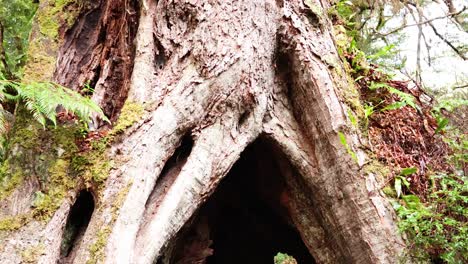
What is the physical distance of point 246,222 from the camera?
5.90m

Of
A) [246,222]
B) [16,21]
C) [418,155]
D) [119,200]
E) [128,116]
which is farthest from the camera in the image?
[16,21]

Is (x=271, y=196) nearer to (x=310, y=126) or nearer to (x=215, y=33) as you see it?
(x=310, y=126)

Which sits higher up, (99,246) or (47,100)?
(47,100)

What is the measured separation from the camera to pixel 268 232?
5863mm

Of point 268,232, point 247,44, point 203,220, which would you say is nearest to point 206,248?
point 203,220

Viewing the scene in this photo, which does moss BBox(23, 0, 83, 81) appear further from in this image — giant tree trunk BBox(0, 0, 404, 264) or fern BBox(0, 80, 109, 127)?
fern BBox(0, 80, 109, 127)

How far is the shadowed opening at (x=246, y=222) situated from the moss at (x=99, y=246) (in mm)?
801

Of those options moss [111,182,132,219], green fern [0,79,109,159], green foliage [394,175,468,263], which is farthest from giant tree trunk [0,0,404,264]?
green fern [0,79,109,159]

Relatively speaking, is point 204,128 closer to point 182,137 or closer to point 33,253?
point 182,137

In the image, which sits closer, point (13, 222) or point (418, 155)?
point (13, 222)

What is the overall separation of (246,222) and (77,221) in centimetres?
304

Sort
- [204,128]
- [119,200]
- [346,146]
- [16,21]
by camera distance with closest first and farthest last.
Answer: [119,200] < [204,128] < [346,146] < [16,21]

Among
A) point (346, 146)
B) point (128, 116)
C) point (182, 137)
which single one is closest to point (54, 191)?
point (128, 116)

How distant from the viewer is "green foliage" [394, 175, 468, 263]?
3.20 m
